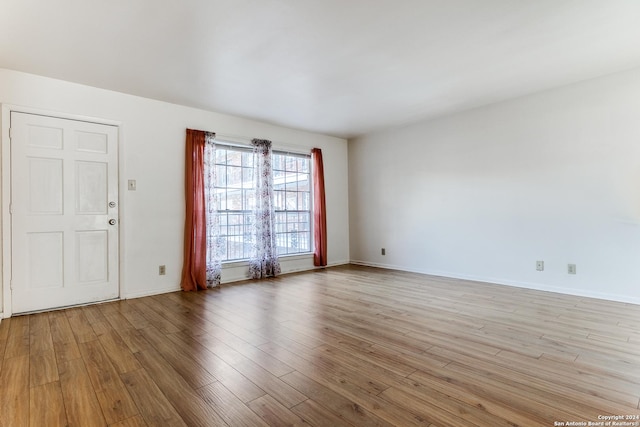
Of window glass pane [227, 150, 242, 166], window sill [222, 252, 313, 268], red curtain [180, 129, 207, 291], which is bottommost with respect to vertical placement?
window sill [222, 252, 313, 268]

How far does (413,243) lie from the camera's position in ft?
17.8

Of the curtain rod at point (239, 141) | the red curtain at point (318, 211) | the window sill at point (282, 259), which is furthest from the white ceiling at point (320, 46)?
the window sill at point (282, 259)

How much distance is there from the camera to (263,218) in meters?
5.07

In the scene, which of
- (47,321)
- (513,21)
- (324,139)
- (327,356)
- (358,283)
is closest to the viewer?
(327,356)

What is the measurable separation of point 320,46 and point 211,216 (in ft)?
9.20

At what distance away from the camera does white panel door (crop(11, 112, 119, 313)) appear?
327 centimetres

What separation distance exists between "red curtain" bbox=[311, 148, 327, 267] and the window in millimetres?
143

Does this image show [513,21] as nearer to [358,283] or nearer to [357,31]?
[357,31]

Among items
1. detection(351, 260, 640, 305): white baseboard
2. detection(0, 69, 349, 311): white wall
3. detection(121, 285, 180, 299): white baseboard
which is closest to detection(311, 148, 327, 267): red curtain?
detection(351, 260, 640, 305): white baseboard

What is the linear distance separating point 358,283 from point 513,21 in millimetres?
3471

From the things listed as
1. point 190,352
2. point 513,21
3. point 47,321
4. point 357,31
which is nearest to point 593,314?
point 513,21

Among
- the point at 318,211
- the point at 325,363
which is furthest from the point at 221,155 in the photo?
the point at 325,363

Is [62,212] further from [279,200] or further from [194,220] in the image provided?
[279,200]

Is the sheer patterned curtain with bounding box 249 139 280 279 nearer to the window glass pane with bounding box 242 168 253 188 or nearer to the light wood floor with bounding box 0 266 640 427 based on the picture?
the window glass pane with bounding box 242 168 253 188
